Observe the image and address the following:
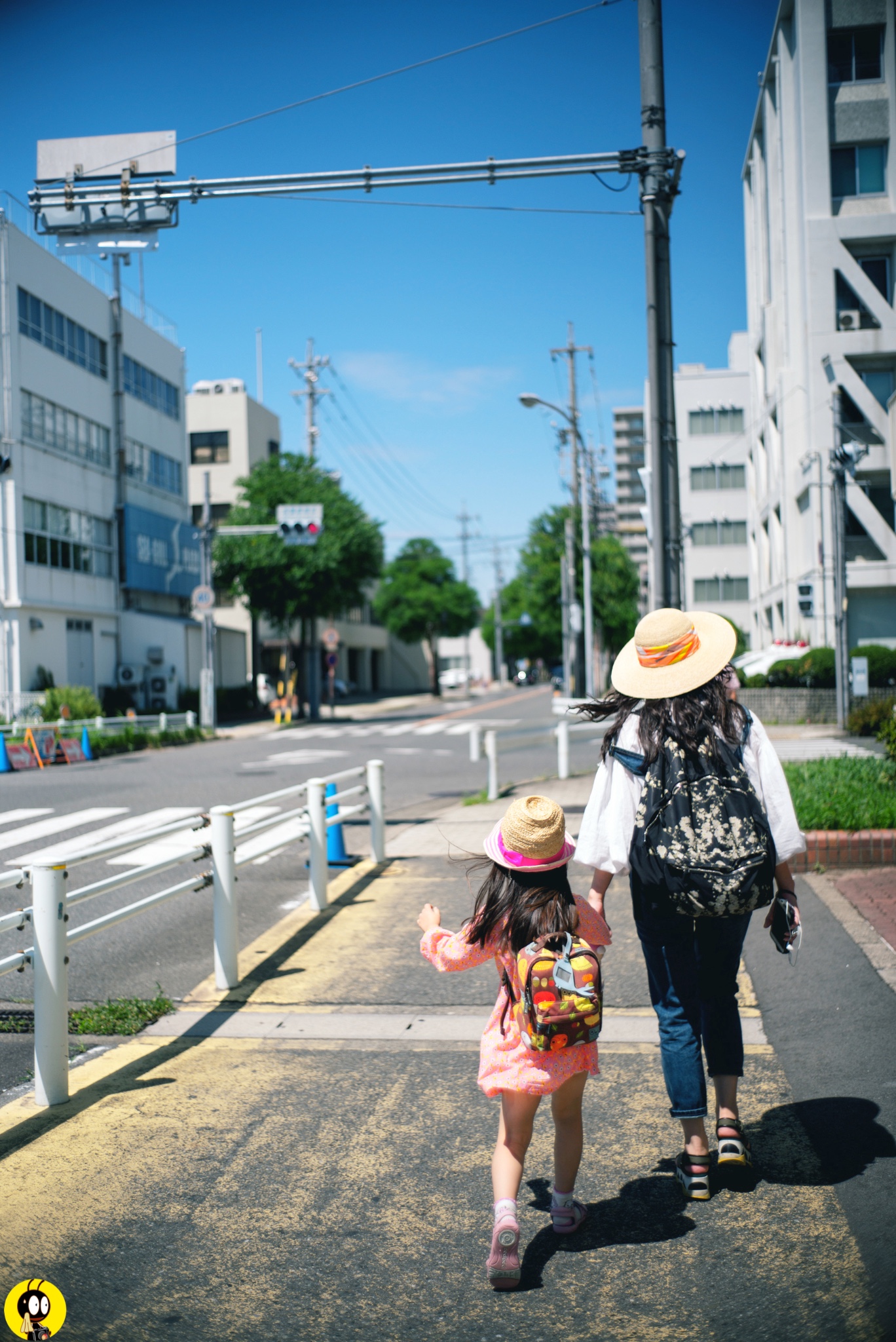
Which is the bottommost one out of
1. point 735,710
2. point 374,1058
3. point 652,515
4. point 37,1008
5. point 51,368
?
→ point 374,1058

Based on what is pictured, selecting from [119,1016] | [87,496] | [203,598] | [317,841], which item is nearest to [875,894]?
[317,841]

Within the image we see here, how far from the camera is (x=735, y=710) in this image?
3574mm

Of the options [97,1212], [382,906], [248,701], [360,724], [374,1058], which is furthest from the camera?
[248,701]

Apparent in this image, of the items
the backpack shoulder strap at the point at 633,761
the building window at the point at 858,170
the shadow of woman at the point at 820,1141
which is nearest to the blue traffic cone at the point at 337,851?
the shadow of woman at the point at 820,1141

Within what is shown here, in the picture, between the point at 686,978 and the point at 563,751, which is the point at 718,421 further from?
the point at 686,978

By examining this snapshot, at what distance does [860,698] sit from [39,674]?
23353 mm

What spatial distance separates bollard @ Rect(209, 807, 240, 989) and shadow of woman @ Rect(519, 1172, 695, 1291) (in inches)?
113

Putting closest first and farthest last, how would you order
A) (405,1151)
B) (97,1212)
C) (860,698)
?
(97,1212)
(405,1151)
(860,698)

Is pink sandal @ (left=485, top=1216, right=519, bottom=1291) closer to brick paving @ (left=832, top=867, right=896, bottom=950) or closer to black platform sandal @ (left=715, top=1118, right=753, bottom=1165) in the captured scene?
black platform sandal @ (left=715, top=1118, right=753, bottom=1165)

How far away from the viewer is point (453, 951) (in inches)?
125

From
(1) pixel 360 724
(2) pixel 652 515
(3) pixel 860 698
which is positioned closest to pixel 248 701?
(1) pixel 360 724

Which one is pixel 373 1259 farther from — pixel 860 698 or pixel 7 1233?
pixel 860 698

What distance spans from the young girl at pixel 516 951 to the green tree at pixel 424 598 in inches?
2737

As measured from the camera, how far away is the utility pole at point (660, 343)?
30.5ft
